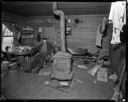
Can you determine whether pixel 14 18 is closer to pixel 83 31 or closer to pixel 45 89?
pixel 83 31

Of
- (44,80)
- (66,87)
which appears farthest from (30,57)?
(66,87)

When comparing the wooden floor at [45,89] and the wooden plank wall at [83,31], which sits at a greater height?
the wooden plank wall at [83,31]

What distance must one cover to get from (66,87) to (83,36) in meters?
4.01

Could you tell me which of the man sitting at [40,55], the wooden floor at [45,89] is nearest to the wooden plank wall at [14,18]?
the man sitting at [40,55]

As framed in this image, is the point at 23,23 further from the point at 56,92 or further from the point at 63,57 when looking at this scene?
the point at 56,92

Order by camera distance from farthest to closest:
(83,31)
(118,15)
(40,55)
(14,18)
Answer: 1. (83,31)
2. (14,18)
3. (40,55)
4. (118,15)

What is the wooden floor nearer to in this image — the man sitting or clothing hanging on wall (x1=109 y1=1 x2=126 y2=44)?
the man sitting

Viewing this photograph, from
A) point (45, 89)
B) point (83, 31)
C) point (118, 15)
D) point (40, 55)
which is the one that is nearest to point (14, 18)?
point (40, 55)

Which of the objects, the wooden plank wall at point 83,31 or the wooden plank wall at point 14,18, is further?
the wooden plank wall at point 83,31

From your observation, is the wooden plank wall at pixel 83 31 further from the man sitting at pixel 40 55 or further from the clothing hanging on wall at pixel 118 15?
the clothing hanging on wall at pixel 118 15

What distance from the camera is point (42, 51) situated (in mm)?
5762

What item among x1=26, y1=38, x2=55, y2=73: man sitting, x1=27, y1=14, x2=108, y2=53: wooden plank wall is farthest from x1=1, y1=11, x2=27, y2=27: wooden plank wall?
x1=26, y1=38, x2=55, y2=73: man sitting

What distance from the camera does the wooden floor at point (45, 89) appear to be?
2922 millimetres

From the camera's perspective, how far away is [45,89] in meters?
3.29
